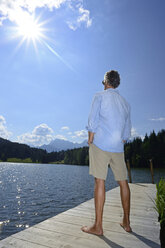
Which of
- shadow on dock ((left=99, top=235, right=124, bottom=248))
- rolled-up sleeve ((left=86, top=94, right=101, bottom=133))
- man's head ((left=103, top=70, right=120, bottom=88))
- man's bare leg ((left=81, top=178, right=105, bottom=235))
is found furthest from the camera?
man's head ((left=103, top=70, right=120, bottom=88))

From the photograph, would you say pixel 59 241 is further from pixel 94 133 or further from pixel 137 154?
pixel 137 154

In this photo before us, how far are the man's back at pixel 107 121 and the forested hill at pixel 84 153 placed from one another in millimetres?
66411

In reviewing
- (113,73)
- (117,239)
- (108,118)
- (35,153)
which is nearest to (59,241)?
(117,239)

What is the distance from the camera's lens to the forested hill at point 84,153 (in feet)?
236

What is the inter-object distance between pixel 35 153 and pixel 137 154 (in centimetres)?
10290

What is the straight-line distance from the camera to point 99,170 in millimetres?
2744

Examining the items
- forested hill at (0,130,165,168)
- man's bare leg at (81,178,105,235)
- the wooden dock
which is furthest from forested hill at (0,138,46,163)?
man's bare leg at (81,178,105,235)

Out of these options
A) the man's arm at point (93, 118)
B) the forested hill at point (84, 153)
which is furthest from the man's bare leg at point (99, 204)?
the forested hill at point (84, 153)

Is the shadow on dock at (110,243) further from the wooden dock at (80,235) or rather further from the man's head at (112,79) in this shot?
the man's head at (112,79)

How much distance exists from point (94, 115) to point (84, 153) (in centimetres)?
10486

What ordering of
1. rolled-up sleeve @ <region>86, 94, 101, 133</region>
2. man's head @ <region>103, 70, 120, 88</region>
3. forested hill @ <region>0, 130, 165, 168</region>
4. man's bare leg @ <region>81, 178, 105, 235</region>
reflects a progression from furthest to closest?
forested hill @ <region>0, 130, 165, 168</region> < man's head @ <region>103, 70, 120, 88</region> < rolled-up sleeve @ <region>86, 94, 101, 133</region> < man's bare leg @ <region>81, 178, 105, 235</region>

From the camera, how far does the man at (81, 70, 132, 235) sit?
8.98 feet

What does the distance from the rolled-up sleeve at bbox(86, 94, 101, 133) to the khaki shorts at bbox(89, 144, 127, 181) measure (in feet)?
0.91

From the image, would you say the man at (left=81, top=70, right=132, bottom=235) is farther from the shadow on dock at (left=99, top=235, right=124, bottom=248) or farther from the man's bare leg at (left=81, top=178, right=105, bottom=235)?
the shadow on dock at (left=99, top=235, right=124, bottom=248)
